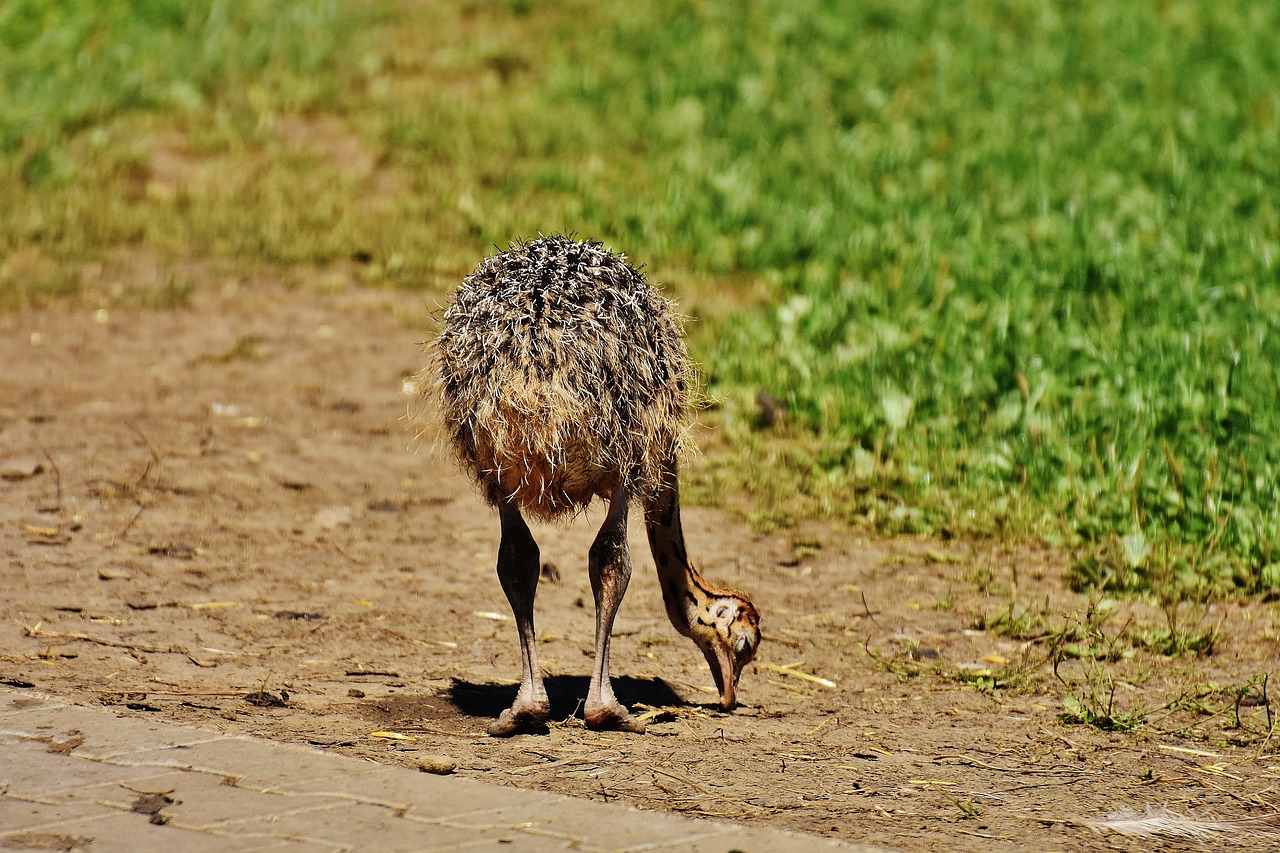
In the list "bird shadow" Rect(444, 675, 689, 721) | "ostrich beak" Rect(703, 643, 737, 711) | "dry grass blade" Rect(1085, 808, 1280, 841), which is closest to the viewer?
"dry grass blade" Rect(1085, 808, 1280, 841)

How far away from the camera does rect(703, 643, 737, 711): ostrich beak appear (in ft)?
18.2

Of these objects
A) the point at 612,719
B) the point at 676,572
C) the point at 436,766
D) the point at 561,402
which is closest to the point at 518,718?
the point at 612,719

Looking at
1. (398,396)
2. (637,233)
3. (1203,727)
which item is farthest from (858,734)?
(637,233)

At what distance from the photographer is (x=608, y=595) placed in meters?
5.18

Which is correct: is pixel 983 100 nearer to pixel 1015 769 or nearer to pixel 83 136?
pixel 83 136

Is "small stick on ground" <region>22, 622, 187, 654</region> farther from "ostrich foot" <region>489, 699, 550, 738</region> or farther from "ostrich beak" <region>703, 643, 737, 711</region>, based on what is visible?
"ostrich beak" <region>703, 643, 737, 711</region>

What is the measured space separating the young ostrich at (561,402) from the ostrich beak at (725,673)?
54cm

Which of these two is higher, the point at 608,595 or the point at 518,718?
the point at 608,595

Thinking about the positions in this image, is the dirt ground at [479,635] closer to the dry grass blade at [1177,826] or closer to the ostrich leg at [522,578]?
the dry grass blade at [1177,826]

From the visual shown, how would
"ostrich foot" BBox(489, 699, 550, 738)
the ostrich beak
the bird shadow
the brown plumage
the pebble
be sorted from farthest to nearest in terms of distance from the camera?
the ostrich beak → the bird shadow → "ostrich foot" BBox(489, 699, 550, 738) → the brown plumage → the pebble

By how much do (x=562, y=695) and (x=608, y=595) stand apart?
63 centimetres

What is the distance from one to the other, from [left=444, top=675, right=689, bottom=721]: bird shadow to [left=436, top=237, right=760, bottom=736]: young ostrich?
312 millimetres

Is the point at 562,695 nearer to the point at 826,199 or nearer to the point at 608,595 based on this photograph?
the point at 608,595

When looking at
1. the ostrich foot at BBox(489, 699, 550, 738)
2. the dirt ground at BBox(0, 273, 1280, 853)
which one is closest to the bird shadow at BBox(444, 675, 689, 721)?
the dirt ground at BBox(0, 273, 1280, 853)
